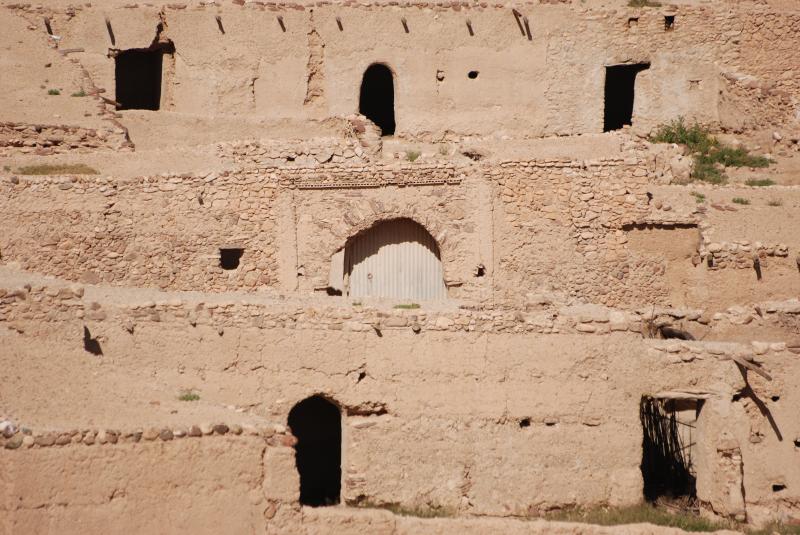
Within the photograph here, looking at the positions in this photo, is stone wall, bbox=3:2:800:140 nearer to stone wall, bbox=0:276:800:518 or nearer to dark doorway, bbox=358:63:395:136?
dark doorway, bbox=358:63:395:136

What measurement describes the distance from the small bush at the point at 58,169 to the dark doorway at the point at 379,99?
8.32 m

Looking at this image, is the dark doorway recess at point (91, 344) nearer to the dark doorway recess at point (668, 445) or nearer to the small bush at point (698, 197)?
the dark doorway recess at point (668, 445)

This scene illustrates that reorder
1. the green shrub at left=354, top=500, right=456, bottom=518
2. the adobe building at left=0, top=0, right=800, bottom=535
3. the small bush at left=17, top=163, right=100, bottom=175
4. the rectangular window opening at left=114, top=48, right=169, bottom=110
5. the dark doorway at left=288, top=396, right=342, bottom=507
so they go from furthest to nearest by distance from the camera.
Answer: the rectangular window opening at left=114, top=48, right=169, bottom=110
the small bush at left=17, top=163, right=100, bottom=175
the dark doorway at left=288, top=396, right=342, bottom=507
the green shrub at left=354, top=500, right=456, bottom=518
the adobe building at left=0, top=0, right=800, bottom=535

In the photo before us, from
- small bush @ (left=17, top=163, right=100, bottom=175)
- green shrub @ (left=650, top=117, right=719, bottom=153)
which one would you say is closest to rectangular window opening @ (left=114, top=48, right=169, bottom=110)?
small bush @ (left=17, top=163, right=100, bottom=175)

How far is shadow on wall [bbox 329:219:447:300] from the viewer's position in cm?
2661

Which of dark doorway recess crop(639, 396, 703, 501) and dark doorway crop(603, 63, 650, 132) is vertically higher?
dark doorway crop(603, 63, 650, 132)

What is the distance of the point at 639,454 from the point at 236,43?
47.5 feet

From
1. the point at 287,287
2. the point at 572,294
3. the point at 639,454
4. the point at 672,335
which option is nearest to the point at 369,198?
the point at 287,287

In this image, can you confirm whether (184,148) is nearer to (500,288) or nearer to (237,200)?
(237,200)

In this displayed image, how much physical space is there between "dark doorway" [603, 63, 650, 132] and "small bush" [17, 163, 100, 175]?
11.9 metres

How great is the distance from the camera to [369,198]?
2638 centimetres

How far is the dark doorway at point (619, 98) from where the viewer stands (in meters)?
34.6

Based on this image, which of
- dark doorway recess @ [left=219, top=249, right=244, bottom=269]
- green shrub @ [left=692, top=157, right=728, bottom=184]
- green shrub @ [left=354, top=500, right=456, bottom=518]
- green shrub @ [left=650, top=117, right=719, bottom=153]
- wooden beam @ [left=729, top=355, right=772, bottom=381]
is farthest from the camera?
green shrub @ [left=650, top=117, right=719, bottom=153]

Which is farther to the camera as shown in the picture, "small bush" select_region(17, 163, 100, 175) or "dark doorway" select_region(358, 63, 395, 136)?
"dark doorway" select_region(358, 63, 395, 136)
